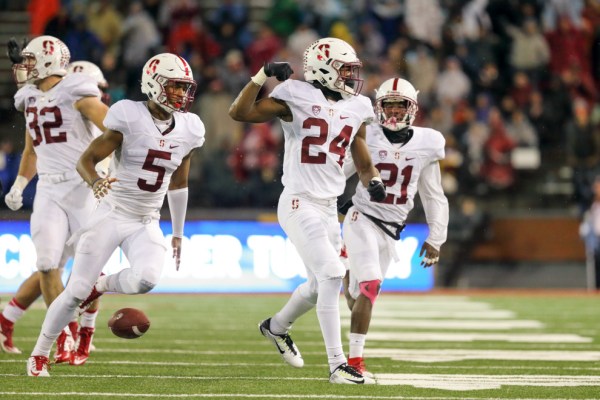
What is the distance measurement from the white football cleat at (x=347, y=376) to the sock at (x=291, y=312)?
0.68 metres

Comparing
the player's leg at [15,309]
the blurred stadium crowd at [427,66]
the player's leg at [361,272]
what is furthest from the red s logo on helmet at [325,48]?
the blurred stadium crowd at [427,66]

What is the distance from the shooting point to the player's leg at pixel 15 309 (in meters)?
7.43

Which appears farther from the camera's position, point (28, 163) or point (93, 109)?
point (28, 163)

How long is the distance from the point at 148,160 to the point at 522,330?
4.15 metres

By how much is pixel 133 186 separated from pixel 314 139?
0.94m

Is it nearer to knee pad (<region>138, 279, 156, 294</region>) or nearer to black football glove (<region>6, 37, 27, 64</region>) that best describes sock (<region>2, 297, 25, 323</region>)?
black football glove (<region>6, 37, 27, 64</region>)

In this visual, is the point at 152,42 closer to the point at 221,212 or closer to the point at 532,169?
the point at 221,212

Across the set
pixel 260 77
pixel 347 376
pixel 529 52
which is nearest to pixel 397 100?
pixel 260 77

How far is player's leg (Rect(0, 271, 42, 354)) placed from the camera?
743 cm

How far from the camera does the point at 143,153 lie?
20.8 ft

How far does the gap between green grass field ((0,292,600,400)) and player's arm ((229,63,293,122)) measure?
1302 mm

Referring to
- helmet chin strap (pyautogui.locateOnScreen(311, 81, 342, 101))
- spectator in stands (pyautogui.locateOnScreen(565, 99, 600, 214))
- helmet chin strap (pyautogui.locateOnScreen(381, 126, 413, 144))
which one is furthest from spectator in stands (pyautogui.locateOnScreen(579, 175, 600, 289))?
helmet chin strap (pyautogui.locateOnScreen(311, 81, 342, 101))

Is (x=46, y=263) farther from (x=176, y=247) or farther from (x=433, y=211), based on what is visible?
(x=433, y=211)

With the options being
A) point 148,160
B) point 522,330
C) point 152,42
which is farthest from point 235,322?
point 152,42
